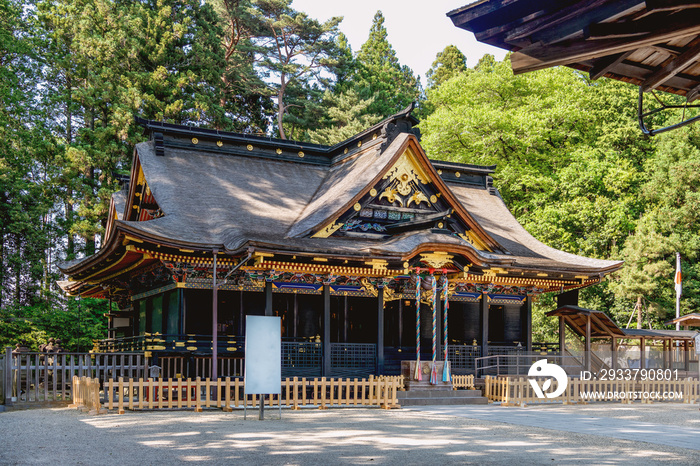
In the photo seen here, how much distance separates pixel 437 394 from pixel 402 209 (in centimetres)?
614

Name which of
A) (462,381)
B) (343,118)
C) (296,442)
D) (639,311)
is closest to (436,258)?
(462,381)

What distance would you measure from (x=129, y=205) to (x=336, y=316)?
861 centimetres

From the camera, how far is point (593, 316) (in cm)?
2461

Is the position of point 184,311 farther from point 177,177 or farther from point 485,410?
point 485,410

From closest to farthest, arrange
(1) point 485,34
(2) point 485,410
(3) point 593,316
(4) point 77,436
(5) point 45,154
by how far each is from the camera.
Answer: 1. (1) point 485,34
2. (4) point 77,436
3. (2) point 485,410
4. (3) point 593,316
5. (5) point 45,154

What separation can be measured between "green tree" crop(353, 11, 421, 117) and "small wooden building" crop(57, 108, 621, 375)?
24.4 metres

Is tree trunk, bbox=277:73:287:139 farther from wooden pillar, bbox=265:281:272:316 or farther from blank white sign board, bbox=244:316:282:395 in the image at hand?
blank white sign board, bbox=244:316:282:395

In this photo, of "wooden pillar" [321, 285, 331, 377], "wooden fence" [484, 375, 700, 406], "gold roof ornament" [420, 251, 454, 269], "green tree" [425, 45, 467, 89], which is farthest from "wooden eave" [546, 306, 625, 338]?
"green tree" [425, 45, 467, 89]

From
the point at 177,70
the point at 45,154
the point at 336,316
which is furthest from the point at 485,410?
the point at 177,70

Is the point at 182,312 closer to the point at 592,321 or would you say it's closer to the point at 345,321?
the point at 345,321

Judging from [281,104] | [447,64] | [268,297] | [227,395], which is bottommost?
[227,395]

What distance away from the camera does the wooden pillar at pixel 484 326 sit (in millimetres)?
22969

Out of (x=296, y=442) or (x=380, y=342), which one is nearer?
(x=296, y=442)

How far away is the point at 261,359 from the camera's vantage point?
45.9ft
